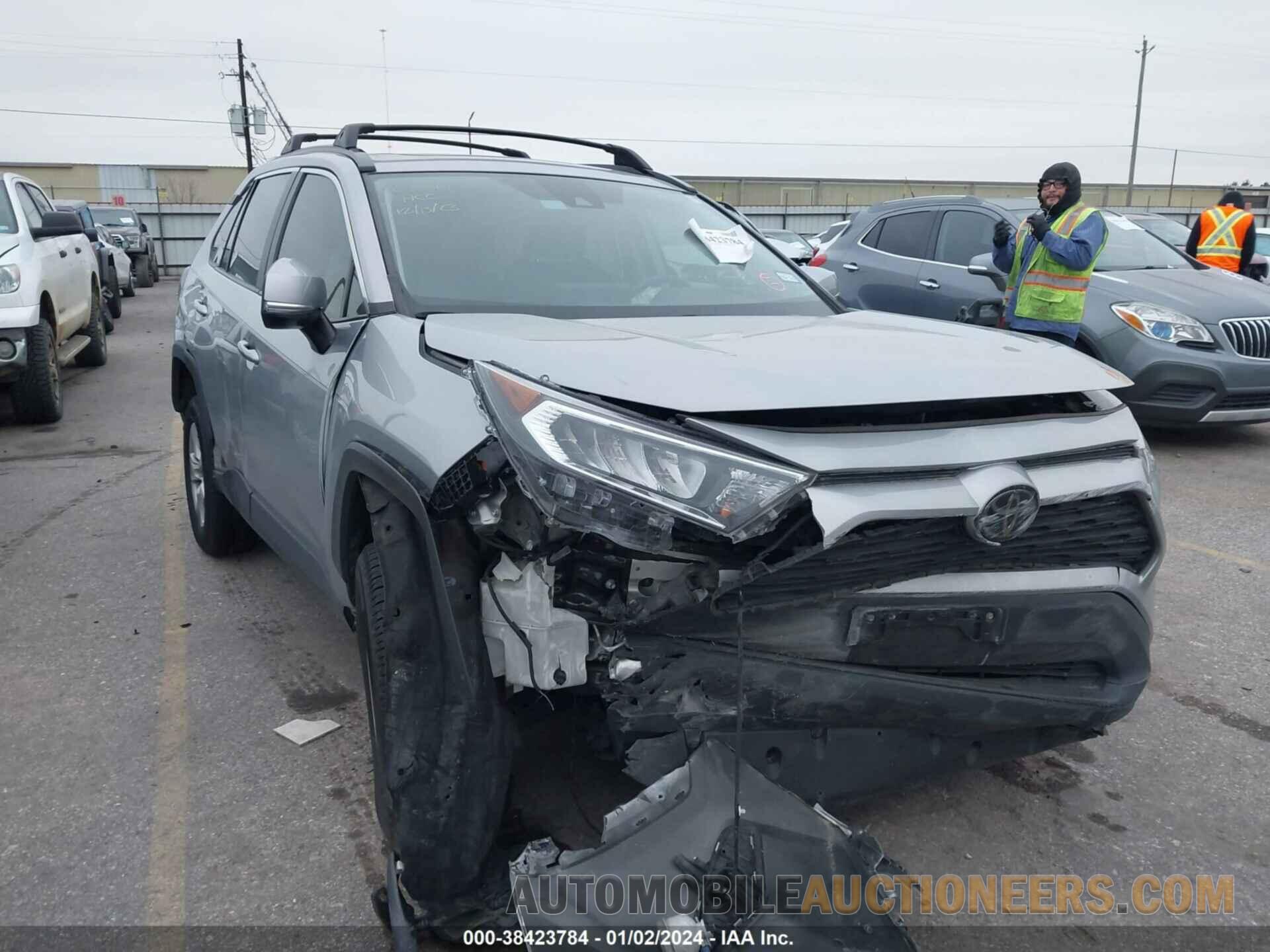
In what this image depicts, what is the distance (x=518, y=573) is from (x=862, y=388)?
0.82 m

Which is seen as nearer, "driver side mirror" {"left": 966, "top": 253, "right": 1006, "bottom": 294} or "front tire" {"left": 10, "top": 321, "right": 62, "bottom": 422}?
"driver side mirror" {"left": 966, "top": 253, "right": 1006, "bottom": 294}

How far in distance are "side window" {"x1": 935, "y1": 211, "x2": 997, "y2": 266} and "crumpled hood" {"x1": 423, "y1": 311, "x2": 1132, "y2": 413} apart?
5938 mm

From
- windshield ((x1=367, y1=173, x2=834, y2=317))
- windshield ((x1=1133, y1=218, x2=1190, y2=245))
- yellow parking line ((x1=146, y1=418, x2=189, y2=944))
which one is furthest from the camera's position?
windshield ((x1=1133, y1=218, x2=1190, y2=245))

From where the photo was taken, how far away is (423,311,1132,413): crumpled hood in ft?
7.06

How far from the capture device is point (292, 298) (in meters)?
2.86

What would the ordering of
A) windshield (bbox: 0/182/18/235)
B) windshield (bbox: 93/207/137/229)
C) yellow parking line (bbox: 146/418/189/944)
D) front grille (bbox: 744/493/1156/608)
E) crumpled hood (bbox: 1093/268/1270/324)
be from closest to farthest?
front grille (bbox: 744/493/1156/608)
yellow parking line (bbox: 146/418/189/944)
crumpled hood (bbox: 1093/268/1270/324)
windshield (bbox: 0/182/18/235)
windshield (bbox: 93/207/137/229)

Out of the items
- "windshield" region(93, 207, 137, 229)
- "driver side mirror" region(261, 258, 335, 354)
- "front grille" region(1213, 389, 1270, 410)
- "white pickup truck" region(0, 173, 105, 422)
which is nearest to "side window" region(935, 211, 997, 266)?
"front grille" region(1213, 389, 1270, 410)

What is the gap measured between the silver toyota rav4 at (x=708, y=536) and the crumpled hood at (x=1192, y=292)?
5.23 metres

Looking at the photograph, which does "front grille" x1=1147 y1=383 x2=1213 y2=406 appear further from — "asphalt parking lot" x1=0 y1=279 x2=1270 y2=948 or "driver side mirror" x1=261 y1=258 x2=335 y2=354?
"driver side mirror" x1=261 y1=258 x2=335 y2=354

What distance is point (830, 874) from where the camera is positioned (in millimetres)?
2045

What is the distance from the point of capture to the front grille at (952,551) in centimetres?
214

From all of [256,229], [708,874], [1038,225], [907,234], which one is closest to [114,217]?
[907,234]

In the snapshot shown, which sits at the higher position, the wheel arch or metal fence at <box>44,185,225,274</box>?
the wheel arch

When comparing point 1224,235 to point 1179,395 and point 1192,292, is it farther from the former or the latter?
point 1179,395
